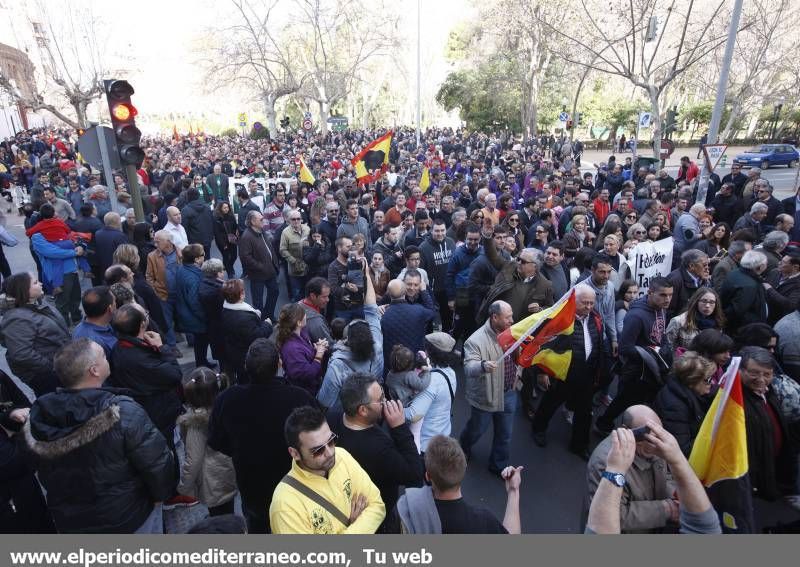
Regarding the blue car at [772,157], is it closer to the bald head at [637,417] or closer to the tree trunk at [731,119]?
A: the tree trunk at [731,119]

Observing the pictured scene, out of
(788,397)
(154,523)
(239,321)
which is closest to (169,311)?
(239,321)

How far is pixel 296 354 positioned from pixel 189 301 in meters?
2.49

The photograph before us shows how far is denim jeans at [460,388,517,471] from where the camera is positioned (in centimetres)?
432

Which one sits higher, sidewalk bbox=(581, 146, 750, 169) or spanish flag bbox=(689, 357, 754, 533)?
sidewalk bbox=(581, 146, 750, 169)

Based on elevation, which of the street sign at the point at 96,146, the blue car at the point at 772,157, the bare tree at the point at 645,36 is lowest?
the blue car at the point at 772,157

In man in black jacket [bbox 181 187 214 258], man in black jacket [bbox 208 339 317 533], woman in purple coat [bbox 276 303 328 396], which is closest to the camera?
man in black jacket [bbox 208 339 317 533]

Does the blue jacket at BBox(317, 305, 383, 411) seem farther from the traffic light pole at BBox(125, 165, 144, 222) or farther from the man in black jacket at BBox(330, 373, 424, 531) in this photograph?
the traffic light pole at BBox(125, 165, 144, 222)

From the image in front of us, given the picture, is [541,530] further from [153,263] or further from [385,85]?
[385,85]

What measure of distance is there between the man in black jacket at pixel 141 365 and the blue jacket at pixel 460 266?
3.76m

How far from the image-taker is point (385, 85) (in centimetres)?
5972

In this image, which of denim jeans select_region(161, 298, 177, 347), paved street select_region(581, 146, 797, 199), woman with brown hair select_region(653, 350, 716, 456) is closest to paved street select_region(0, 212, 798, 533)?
woman with brown hair select_region(653, 350, 716, 456)

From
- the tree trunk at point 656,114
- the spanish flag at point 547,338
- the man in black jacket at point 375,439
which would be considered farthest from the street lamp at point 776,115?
A: the man in black jacket at point 375,439

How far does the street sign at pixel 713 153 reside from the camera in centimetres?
980

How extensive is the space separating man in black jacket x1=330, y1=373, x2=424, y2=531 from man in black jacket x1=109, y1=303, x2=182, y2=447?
1514mm
